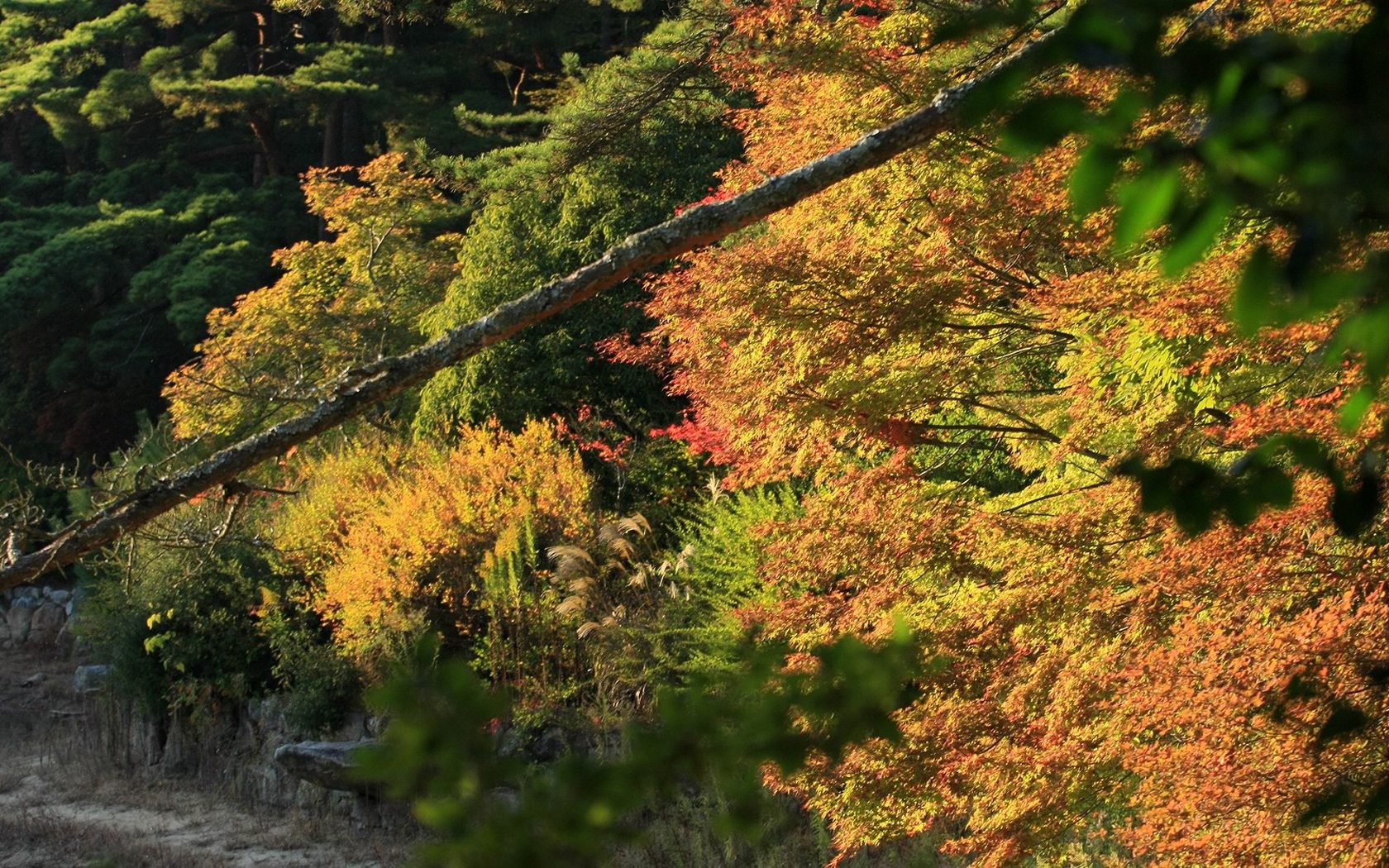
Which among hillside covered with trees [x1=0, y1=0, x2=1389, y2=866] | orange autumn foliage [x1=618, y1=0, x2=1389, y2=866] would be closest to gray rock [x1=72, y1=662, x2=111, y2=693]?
hillside covered with trees [x1=0, y1=0, x2=1389, y2=866]

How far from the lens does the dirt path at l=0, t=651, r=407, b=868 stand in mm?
10531

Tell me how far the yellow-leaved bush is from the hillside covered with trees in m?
0.05

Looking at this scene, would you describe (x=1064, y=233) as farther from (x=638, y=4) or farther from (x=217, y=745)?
(x=638, y=4)

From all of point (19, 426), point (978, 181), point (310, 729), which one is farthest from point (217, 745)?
point (19, 426)

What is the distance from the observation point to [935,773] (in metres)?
5.73

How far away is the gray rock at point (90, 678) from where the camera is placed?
49.6 feet

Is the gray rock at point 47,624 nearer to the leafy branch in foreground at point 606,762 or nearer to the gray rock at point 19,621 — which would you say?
the gray rock at point 19,621

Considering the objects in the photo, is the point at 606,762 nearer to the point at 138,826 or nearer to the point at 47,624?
the point at 138,826

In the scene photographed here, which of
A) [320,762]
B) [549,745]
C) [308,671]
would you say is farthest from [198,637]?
[549,745]

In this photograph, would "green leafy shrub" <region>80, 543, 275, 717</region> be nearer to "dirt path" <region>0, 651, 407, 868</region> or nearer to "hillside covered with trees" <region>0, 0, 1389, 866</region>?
"hillside covered with trees" <region>0, 0, 1389, 866</region>

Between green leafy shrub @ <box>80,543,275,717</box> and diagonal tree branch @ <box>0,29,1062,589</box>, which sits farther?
green leafy shrub @ <box>80,543,275,717</box>

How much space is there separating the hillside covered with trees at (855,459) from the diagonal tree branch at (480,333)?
0.02 m

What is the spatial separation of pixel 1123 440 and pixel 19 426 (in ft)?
67.2

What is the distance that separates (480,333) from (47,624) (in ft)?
56.0
